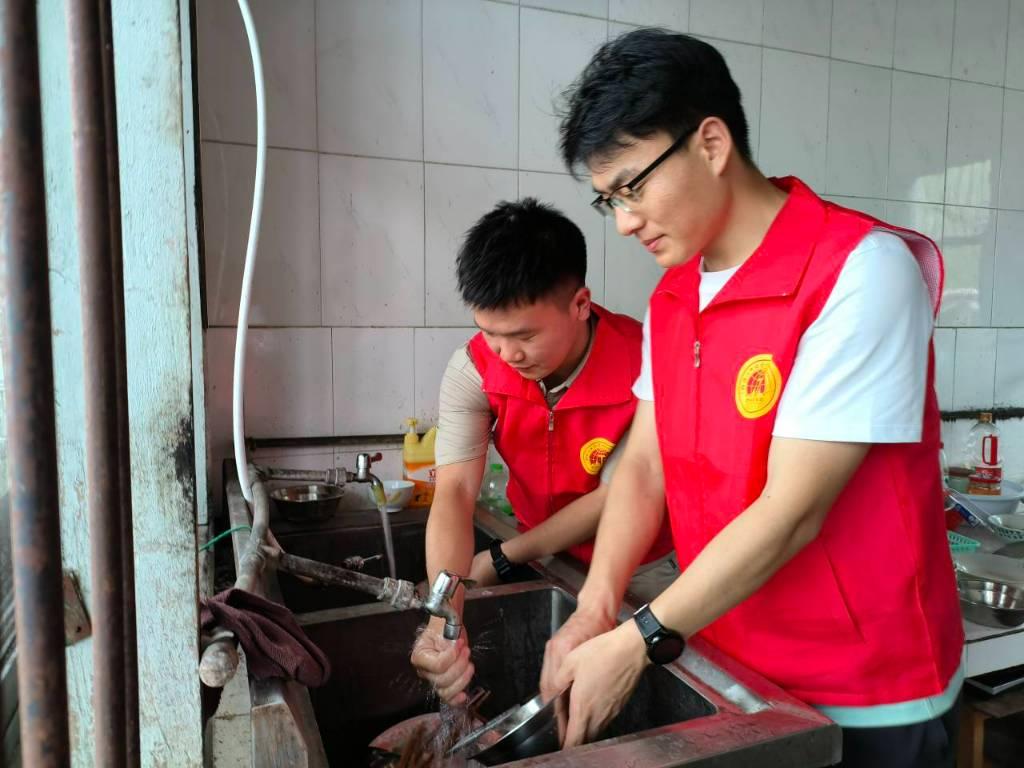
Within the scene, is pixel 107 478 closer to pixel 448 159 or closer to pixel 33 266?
pixel 33 266

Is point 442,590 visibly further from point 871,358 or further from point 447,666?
point 871,358

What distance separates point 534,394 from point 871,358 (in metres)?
0.77

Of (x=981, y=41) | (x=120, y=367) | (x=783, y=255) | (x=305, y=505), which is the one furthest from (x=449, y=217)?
(x=981, y=41)

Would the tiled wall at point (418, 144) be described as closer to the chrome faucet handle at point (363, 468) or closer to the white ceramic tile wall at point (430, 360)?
the white ceramic tile wall at point (430, 360)

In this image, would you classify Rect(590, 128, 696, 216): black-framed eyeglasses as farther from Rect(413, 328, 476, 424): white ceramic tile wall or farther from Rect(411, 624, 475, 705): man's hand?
Rect(413, 328, 476, 424): white ceramic tile wall

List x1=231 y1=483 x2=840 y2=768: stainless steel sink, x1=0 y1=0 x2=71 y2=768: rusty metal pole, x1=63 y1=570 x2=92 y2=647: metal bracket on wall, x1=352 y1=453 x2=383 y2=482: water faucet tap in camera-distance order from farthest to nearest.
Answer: x1=352 y1=453 x2=383 y2=482: water faucet tap < x1=231 y1=483 x2=840 y2=768: stainless steel sink < x1=63 y1=570 x2=92 y2=647: metal bracket on wall < x1=0 y1=0 x2=71 y2=768: rusty metal pole

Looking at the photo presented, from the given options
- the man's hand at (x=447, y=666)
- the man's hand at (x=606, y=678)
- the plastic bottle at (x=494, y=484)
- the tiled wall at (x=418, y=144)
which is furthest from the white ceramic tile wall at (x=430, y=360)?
the man's hand at (x=606, y=678)

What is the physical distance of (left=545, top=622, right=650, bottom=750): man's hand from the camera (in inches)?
37.8

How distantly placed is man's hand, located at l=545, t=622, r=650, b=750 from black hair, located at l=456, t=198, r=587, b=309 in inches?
26.5

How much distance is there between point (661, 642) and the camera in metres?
0.95

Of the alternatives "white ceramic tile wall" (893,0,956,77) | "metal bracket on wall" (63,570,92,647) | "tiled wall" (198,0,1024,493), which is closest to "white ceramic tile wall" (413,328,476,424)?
"tiled wall" (198,0,1024,493)

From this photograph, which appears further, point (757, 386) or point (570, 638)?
point (570, 638)

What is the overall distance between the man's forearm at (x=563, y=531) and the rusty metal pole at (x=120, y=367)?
3.83 ft

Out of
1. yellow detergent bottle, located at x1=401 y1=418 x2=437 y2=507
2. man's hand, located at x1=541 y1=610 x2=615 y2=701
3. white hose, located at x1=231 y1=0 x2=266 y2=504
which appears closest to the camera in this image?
white hose, located at x1=231 y1=0 x2=266 y2=504
